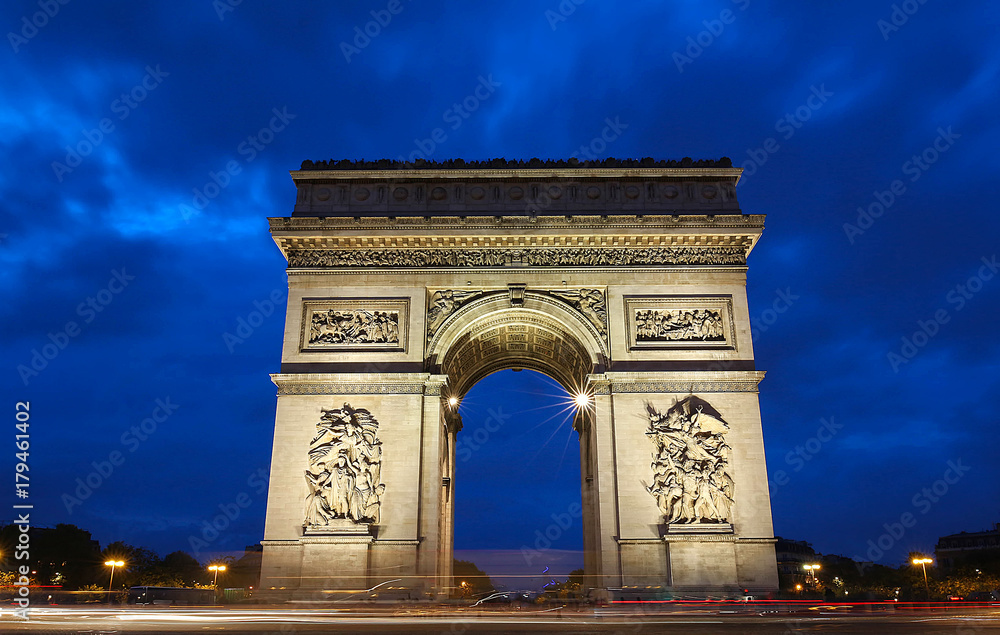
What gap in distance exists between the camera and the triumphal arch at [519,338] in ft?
73.1

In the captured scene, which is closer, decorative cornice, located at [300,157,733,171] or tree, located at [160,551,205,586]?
decorative cornice, located at [300,157,733,171]

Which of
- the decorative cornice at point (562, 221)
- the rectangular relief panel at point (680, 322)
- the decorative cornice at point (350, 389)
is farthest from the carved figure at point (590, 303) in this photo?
the decorative cornice at point (350, 389)

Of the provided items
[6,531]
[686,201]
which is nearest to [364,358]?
[686,201]

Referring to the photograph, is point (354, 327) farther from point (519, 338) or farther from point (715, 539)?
point (715, 539)

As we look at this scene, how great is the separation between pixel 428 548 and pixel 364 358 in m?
6.44

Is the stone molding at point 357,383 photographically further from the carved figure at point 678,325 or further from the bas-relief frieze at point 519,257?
the carved figure at point 678,325

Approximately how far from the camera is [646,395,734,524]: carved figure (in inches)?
887

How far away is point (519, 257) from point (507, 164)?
3741mm

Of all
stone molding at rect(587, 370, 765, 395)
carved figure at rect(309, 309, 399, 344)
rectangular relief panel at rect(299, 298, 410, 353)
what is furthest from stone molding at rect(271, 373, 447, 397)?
stone molding at rect(587, 370, 765, 395)

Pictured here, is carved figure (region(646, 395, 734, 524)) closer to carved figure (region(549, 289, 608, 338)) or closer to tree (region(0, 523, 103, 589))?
carved figure (region(549, 289, 608, 338))

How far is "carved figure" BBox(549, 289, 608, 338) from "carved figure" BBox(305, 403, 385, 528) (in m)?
7.67

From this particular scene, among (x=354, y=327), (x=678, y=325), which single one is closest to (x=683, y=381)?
(x=678, y=325)

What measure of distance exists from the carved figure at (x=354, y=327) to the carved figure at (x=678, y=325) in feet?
27.1

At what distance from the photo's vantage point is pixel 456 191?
87.3 ft
